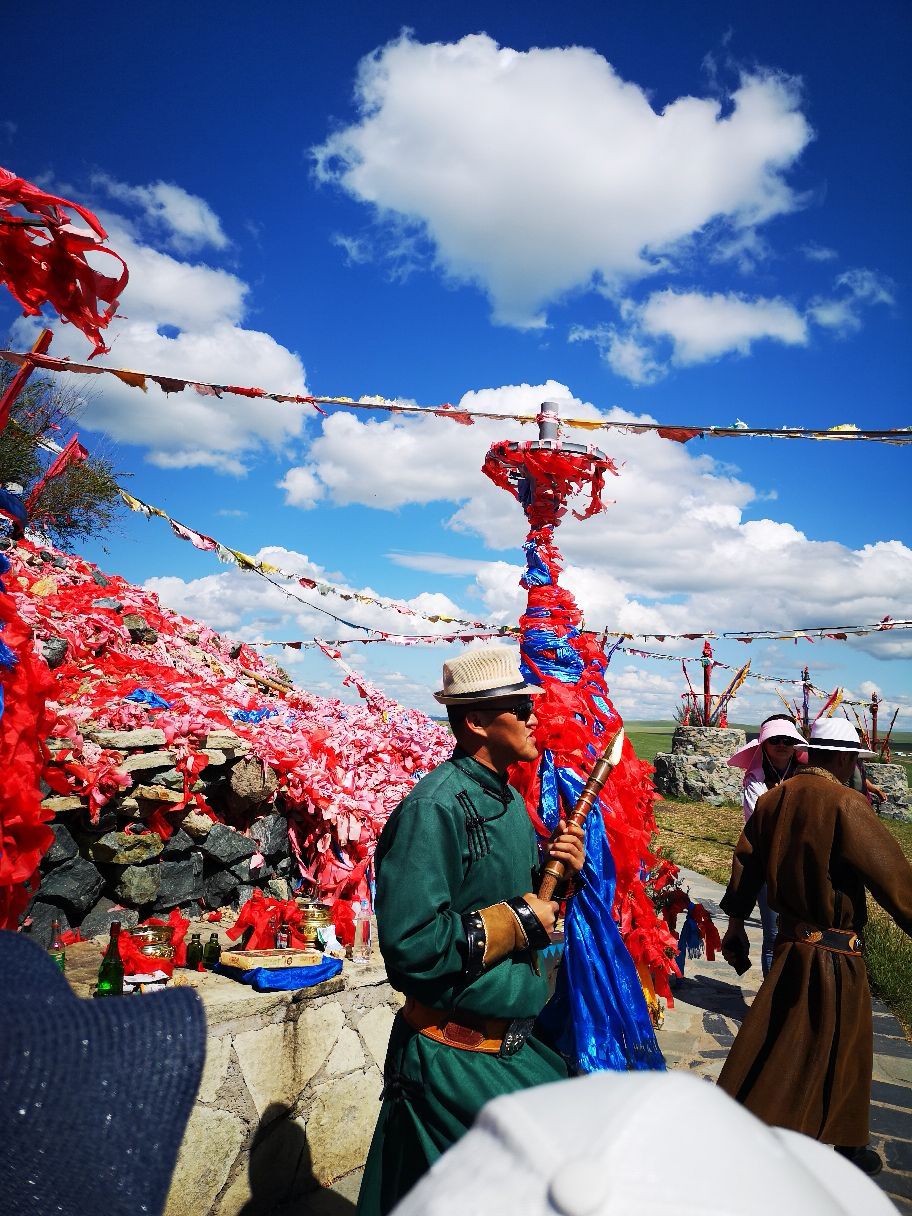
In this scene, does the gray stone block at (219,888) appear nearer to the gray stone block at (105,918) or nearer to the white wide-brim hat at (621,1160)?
the gray stone block at (105,918)

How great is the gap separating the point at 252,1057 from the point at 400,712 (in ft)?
22.5

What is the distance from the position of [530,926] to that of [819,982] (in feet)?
8.42

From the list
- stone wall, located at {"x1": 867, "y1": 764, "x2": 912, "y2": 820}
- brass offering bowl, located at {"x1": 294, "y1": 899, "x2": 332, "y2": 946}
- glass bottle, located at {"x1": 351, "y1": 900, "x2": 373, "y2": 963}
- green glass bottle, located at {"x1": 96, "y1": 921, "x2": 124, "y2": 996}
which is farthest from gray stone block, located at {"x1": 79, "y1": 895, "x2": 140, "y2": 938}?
stone wall, located at {"x1": 867, "y1": 764, "x2": 912, "y2": 820}

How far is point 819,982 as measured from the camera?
4238 mm

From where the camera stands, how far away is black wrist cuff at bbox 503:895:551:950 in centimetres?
258

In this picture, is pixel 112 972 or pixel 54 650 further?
pixel 54 650

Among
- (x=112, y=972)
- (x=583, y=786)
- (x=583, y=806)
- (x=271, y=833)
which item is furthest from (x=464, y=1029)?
(x=271, y=833)

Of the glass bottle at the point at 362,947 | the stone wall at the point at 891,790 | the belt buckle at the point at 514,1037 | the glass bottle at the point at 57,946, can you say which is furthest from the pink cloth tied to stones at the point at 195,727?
the stone wall at the point at 891,790

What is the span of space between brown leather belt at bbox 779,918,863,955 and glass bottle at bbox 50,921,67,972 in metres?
4.09

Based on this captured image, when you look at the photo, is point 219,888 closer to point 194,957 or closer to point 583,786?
point 194,957

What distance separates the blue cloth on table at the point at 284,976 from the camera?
4070mm

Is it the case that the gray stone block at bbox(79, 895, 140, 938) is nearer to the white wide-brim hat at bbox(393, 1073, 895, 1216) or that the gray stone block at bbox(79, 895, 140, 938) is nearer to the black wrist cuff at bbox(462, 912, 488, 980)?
the black wrist cuff at bbox(462, 912, 488, 980)

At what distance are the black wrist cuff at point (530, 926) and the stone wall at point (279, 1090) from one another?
1831 mm

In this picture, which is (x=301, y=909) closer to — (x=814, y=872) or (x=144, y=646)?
(x=814, y=872)
